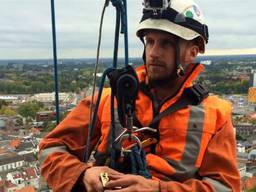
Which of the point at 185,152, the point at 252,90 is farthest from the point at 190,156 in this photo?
the point at 252,90

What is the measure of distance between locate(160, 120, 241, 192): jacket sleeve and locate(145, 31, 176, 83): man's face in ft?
0.65

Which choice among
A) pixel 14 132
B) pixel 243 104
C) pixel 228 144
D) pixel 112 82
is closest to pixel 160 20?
A: pixel 112 82

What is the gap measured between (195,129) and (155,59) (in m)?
0.20

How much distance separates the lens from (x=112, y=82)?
1.03 m

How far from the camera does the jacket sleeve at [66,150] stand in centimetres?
113

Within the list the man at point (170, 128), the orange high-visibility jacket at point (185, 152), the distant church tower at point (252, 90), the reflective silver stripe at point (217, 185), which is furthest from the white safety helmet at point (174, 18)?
the distant church tower at point (252, 90)

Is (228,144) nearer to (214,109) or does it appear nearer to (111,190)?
(214,109)

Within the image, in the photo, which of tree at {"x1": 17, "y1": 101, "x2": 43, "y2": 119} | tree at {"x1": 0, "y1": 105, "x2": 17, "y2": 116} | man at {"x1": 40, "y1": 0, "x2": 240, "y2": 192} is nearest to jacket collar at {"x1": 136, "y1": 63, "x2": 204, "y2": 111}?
man at {"x1": 40, "y1": 0, "x2": 240, "y2": 192}

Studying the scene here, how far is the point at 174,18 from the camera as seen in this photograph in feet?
3.77

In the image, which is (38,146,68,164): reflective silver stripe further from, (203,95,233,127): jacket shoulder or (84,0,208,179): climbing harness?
(203,95,233,127): jacket shoulder

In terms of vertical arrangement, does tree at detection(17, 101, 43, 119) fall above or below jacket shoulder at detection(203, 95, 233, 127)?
below

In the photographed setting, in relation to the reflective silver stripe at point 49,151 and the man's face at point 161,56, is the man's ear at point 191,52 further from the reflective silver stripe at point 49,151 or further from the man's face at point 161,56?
the reflective silver stripe at point 49,151

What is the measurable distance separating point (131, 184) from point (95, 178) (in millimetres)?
95

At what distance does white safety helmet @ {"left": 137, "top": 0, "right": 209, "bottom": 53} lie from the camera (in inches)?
45.0
